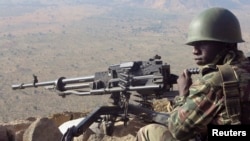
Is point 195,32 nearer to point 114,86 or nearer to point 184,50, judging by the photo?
point 114,86

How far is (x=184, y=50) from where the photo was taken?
2140 inches

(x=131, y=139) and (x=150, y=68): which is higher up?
(x=150, y=68)

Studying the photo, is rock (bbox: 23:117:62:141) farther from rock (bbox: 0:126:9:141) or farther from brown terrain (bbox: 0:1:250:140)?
brown terrain (bbox: 0:1:250:140)

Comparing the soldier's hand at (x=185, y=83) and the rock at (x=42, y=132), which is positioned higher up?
the soldier's hand at (x=185, y=83)

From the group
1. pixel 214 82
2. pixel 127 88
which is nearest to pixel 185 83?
pixel 214 82

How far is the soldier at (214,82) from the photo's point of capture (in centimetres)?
375

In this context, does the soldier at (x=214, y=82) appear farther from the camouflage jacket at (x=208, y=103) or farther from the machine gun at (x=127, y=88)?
the machine gun at (x=127, y=88)

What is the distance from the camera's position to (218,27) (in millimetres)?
4152

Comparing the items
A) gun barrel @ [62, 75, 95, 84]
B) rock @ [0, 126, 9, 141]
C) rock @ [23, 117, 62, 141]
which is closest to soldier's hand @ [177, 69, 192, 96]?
rock @ [23, 117, 62, 141]

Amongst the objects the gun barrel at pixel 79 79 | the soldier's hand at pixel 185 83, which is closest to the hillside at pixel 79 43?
the gun barrel at pixel 79 79

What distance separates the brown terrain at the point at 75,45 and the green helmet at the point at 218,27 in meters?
8.06

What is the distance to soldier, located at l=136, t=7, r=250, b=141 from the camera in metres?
3.75

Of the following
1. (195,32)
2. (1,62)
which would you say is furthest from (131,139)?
(1,62)

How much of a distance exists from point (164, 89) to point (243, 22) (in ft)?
275
